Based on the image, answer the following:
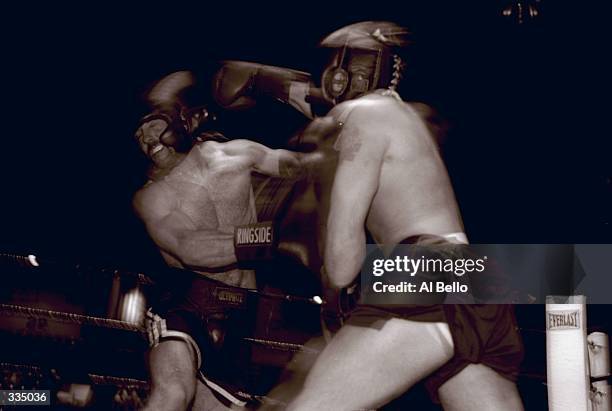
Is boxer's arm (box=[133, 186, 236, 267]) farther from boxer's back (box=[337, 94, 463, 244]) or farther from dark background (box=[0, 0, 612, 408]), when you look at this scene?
boxer's back (box=[337, 94, 463, 244])

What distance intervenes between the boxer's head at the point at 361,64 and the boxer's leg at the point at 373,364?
2.82ft

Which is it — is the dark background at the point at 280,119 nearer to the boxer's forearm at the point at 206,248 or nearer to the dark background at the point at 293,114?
the dark background at the point at 293,114

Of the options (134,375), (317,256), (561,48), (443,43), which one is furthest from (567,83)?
(134,375)

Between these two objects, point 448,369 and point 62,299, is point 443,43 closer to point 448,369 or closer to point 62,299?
point 448,369

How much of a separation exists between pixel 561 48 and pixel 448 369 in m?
1.38

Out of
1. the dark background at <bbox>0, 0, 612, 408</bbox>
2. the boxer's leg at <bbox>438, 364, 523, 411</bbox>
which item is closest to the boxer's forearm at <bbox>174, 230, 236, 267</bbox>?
the dark background at <bbox>0, 0, 612, 408</bbox>

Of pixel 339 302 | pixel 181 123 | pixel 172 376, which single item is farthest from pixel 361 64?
pixel 172 376

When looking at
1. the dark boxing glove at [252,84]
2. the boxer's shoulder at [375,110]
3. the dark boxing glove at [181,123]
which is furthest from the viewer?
the dark boxing glove at [181,123]

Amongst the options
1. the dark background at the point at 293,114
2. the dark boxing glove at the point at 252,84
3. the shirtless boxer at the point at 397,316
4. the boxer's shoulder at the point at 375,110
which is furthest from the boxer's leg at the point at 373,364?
the dark boxing glove at the point at 252,84

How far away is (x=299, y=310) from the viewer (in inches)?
105

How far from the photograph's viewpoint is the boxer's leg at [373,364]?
5.65 feet

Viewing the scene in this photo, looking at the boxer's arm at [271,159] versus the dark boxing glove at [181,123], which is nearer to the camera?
the boxer's arm at [271,159]

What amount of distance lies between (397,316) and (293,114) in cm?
115

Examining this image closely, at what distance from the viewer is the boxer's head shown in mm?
2354
